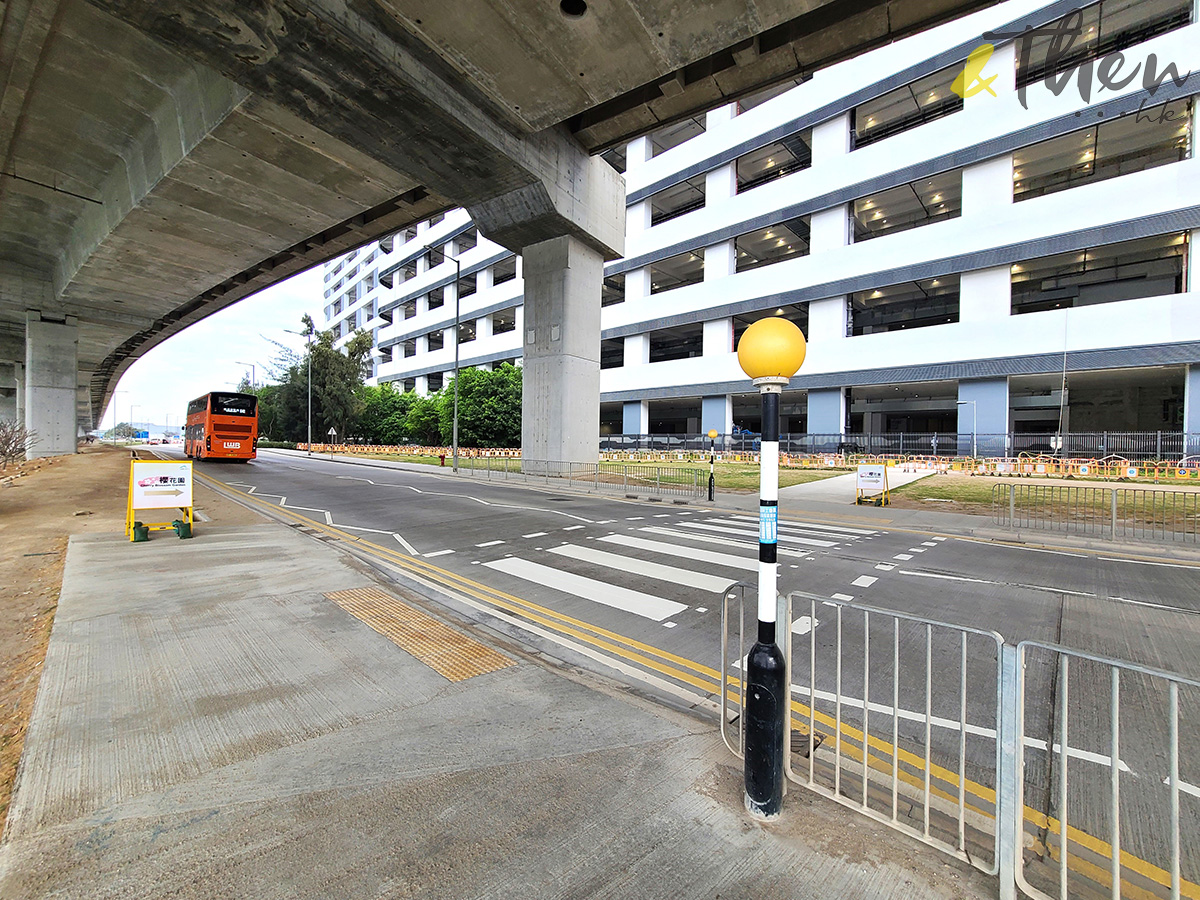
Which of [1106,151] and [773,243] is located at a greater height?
[1106,151]

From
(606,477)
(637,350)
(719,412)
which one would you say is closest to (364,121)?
(606,477)

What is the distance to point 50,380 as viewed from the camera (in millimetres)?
29797

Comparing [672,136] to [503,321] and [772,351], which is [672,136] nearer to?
[503,321]

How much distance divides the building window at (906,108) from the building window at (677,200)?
11.4 m

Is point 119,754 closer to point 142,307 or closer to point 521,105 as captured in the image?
point 521,105

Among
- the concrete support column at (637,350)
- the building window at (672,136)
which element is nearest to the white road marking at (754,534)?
the concrete support column at (637,350)

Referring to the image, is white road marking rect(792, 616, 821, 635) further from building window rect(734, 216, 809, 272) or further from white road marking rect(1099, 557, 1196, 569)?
building window rect(734, 216, 809, 272)

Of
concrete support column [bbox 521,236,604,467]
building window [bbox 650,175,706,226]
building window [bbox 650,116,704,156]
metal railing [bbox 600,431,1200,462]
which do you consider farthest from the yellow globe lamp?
building window [bbox 650,116,704,156]

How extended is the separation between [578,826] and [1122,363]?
120ft

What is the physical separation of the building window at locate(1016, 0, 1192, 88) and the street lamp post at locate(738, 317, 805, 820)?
1559 inches

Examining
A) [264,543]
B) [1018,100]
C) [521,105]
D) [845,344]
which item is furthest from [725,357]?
[264,543]

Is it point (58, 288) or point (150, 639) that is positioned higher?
point (58, 288)

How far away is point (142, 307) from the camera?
28.2 meters

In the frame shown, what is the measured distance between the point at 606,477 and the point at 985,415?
966 inches
